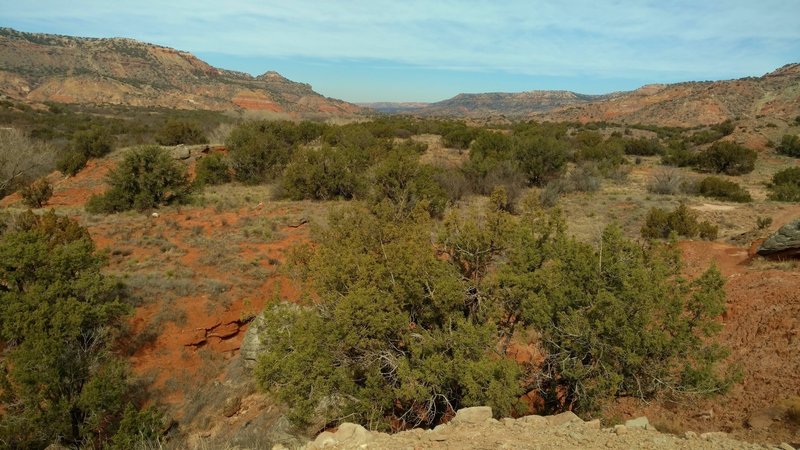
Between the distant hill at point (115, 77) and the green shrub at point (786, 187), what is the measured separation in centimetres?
8534

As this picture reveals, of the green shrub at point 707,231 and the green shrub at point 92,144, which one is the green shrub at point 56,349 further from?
the green shrub at point 92,144

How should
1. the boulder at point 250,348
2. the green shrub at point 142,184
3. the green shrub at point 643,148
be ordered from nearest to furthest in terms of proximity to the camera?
1. the boulder at point 250,348
2. the green shrub at point 142,184
3. the green shrub at point 643,148

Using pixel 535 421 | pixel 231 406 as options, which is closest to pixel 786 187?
pixel 535 421

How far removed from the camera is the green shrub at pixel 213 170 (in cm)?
2898

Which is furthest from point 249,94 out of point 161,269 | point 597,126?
Answer: point 161,269

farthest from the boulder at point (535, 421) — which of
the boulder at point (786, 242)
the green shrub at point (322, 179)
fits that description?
the green shrub at point (322, 179)

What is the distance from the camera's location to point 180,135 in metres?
39.2

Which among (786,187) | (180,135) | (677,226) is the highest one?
(180,135)

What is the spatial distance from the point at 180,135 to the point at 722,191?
38608 millimetres

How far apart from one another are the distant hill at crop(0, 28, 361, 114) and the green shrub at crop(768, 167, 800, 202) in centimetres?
8534

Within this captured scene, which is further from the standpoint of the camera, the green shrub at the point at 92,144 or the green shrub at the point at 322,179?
the green shrub at the point at 92,144

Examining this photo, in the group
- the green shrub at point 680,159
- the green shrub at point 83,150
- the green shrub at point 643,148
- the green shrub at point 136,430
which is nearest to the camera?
the green shrub at point 136,430

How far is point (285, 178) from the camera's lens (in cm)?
2395

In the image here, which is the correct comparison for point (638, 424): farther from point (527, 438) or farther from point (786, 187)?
point (786, 187)
